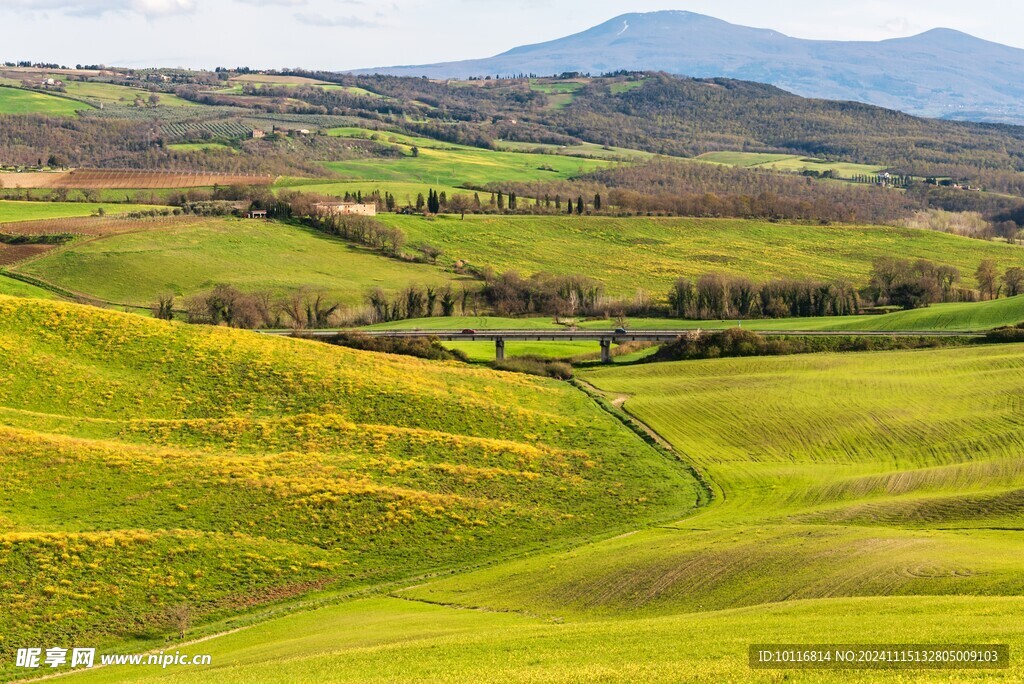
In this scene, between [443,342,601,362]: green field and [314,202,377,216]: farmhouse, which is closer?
[443,342,601,362]: green field

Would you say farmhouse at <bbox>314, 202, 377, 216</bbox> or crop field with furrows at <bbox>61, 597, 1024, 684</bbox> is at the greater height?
farmhouse at <bbox>314, 202, 377, 216</bbox>

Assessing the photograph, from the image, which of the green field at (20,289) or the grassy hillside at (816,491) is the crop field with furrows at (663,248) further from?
the grassy hillside at (816,491)

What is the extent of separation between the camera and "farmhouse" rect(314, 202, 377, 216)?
584ft

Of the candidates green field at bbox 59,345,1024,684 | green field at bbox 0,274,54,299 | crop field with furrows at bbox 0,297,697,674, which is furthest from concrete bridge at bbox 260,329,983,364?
green field at bbox 0,274,54,299

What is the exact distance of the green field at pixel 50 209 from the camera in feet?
541

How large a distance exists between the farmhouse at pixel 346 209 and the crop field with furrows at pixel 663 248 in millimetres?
4111

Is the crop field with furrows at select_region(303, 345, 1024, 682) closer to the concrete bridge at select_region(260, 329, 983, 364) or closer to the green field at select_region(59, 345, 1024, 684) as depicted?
the green field at select_region(59, 345, 1024, 684)

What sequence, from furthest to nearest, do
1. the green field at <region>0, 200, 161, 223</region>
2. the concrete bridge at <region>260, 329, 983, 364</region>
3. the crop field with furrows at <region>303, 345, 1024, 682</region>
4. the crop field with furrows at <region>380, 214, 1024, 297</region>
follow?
the crop field with furrows at <region>380, 214, 1024, 297</region>, the green field at <region>0, 200, 161, 223</region>, the concrete bridge at <region>260, 329, 983, 364</region>, the crop field with furrows at <region>303, 345, 1024, 682</region>

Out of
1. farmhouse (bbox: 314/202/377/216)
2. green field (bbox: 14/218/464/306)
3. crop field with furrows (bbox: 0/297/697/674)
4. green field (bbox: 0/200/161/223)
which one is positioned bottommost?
crop field with furrows (bbox: 0/297/697/674)

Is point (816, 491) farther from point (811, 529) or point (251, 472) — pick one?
point (251, 472)

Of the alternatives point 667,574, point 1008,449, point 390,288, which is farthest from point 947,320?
point 667,574

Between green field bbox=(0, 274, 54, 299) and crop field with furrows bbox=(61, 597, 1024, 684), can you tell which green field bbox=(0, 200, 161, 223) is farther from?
crop field with furrows bbox=(61, 597, 1024, 684)

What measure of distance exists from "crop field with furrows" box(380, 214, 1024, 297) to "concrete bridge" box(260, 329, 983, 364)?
4244cm

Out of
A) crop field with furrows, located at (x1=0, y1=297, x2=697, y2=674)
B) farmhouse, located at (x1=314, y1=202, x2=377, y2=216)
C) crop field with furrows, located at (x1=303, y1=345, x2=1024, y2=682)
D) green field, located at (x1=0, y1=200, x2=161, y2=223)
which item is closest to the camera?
crop field with furrows, located at (x1=303, y1=345, x2=1024, y2=682)
